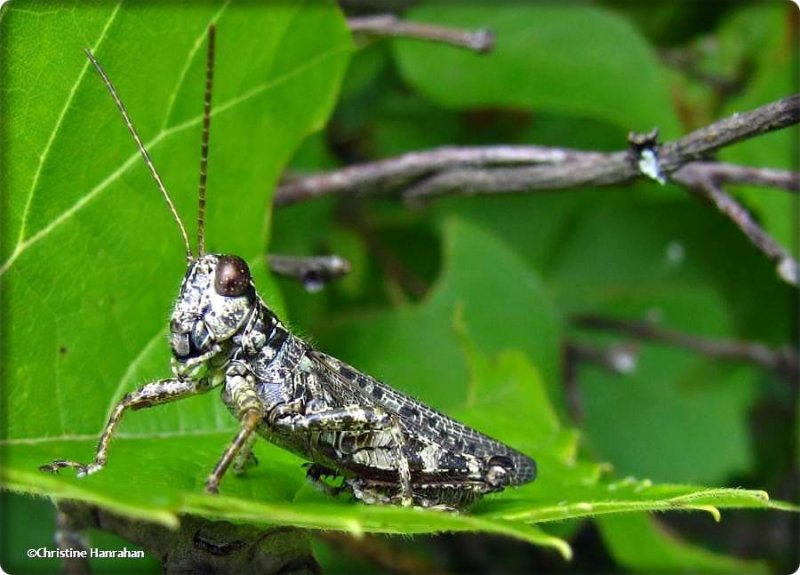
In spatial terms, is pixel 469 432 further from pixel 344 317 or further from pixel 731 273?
pixel 731 273

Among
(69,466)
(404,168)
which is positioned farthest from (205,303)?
(404,168)

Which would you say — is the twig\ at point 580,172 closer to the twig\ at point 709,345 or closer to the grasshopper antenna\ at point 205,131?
the grasshopper antenna\ at point 205,131

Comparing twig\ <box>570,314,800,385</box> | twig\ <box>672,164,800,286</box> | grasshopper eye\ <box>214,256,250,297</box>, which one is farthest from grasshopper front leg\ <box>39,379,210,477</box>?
twig\ <box>570,314,800,385</box>

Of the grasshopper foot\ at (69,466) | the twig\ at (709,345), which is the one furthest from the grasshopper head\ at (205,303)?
the twig\ at (709,345)

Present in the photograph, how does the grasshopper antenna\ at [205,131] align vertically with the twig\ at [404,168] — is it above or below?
below

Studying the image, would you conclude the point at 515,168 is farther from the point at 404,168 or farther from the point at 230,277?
the point at 230,277

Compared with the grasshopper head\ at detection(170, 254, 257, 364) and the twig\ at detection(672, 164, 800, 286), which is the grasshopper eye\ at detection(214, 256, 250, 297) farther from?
the twig\ at detection(672, 164, 800, 286)

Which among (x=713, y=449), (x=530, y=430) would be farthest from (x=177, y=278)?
(x=713, y=449)
